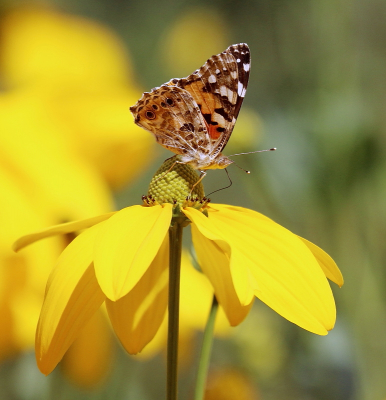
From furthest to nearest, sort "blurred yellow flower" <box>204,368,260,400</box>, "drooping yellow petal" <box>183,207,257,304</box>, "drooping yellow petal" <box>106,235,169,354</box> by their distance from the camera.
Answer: "blurred yellow flower" <box>204,368,260,400</box> → "drooping yellow petal" <box>106,235,169,354</box> → "drooping yellow petal" <box>183,207,257,304</box>

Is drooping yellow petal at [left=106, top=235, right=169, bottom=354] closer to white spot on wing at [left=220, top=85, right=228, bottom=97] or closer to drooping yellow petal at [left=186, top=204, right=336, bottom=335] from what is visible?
drooping yellow petal at [left=186, top=204, right=336, bottom=335]

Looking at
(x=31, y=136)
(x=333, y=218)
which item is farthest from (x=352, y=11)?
(x=31, y=136)

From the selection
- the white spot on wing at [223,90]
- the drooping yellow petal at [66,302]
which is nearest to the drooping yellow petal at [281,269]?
the drooping yellow petal at [66,302]

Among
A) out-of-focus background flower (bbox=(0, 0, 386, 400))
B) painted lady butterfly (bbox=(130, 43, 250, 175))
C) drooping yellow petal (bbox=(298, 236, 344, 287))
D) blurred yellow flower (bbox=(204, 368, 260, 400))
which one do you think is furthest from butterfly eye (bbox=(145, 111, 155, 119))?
blurred yellow flower (bbox=(204, 368, 260, 400))

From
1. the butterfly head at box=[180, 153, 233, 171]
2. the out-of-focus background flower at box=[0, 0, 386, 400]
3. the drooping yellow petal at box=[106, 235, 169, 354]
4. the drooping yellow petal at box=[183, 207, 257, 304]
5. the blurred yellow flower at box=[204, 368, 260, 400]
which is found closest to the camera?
the drooping yellow petal at box=[183, 207, 257, 304]

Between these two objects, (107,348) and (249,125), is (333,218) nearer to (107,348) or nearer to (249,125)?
(249,125)

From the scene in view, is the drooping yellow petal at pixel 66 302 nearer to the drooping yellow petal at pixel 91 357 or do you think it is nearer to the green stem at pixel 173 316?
the green stem at pixel 173 316
